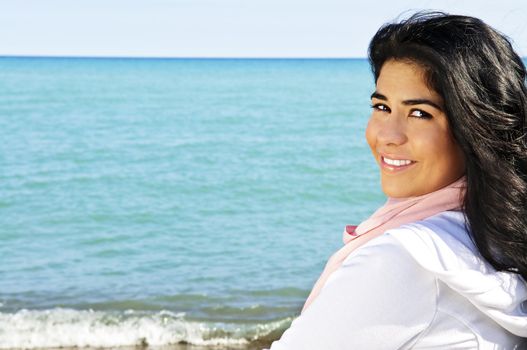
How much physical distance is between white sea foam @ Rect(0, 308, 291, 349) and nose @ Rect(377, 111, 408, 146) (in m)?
4.77

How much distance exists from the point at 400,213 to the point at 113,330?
Result: 5108 mm

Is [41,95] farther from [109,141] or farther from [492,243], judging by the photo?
[492,243]

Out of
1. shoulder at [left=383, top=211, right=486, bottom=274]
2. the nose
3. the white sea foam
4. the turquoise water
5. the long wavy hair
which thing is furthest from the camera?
the turquoise water

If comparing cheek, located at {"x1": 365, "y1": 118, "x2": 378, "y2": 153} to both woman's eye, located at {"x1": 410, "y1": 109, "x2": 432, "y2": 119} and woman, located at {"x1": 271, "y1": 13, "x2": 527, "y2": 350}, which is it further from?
woman's eye, located at {"x1": 410, "y1": 109, "x2": 432, "y2": 119}

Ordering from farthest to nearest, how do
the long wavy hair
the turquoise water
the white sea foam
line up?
the turquoise water, the white sea foam, the long wavy hair

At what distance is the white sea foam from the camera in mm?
6367

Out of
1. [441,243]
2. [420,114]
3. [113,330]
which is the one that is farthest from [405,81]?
[113,330]

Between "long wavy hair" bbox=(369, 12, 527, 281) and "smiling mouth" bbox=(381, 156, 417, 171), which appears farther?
"smiling mouth" bbox=(381, 156, 417, 171)

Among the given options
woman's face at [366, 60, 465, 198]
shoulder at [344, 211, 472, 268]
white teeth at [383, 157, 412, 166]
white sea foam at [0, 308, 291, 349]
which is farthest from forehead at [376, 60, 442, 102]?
white sea foam at [0, 308, 291, 349]

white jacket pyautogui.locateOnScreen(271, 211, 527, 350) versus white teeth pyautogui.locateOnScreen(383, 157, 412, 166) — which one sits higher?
white teeth pyautogui.locateOnScreen(383, 157, 412, 166)

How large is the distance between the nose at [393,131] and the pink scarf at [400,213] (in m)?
0.11

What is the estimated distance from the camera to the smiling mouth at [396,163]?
5.81 ft

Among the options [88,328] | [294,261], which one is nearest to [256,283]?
[294,261]

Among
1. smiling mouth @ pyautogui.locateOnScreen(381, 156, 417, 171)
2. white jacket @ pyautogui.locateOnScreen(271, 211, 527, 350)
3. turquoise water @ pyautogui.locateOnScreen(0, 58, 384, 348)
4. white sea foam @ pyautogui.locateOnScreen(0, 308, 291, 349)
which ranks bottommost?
turquoise water @ pyautogui.locateOnScreen(0, 58, 384, 348)
